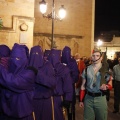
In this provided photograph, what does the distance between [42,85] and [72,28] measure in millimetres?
21920

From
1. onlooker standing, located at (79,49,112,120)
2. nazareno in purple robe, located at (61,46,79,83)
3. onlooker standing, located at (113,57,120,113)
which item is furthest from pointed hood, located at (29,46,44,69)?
onlooker standing, located at (113,57,120,113)

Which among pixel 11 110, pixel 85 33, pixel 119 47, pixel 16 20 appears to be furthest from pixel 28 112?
pixel 119 47

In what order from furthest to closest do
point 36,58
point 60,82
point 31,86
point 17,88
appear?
point 60,82, point 36,58, point 31,86, point 17,88

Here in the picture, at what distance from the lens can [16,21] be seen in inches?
468

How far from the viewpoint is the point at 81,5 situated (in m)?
27.0

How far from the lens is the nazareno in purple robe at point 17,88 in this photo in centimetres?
410

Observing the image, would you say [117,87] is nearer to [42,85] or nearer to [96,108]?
[96,108]

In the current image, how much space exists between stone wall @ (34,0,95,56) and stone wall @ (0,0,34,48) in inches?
510

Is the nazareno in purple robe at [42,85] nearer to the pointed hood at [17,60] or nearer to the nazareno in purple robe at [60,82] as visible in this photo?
the nazareno in purple robe at [60,82]

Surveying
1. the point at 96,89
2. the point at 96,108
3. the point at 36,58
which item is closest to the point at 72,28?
the point at 96,89

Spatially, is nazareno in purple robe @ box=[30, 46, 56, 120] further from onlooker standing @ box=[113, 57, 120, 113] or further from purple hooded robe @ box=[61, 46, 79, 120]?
onlooker standing @ box=[113, 57, 120, 113]

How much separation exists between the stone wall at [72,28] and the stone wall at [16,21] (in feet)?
42.5

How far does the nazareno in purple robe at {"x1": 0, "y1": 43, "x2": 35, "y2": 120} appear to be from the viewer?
4102 mm

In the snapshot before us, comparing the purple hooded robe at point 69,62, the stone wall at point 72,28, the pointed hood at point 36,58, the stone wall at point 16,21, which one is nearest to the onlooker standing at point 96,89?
the pointed hood at point 36,58
